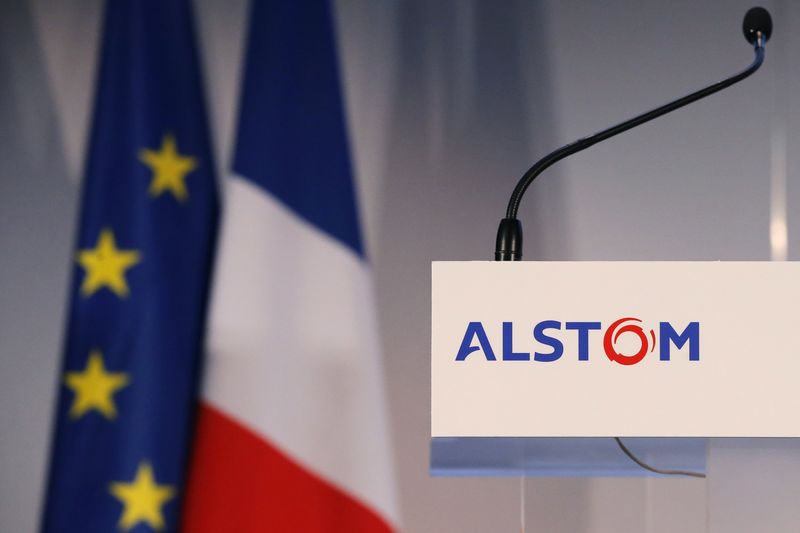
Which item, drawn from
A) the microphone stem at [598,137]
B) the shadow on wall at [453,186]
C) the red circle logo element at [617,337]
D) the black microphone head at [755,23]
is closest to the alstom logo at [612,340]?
the red circle logo element at [617,337]

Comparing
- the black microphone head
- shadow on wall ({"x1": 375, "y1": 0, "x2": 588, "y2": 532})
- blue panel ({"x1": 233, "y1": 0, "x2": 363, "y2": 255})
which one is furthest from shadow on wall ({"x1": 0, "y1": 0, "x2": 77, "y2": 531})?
the black microphone head

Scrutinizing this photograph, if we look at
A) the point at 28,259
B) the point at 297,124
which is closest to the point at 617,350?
the point at 297,124

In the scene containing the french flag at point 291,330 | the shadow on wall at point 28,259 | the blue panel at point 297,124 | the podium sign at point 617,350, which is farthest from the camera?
the shadow on wall at point 28,259

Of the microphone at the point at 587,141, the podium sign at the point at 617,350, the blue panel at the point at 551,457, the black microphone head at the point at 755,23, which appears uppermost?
the black microphone head at the point at 755,23

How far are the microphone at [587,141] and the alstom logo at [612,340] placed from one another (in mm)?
272

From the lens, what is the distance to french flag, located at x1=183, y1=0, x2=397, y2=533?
70.3 inches

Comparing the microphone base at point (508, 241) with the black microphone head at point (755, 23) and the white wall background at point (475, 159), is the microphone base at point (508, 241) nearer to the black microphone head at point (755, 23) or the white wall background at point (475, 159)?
the black microphone head at point (755, 23)

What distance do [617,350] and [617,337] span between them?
2cm

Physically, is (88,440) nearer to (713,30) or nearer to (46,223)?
(46,223)

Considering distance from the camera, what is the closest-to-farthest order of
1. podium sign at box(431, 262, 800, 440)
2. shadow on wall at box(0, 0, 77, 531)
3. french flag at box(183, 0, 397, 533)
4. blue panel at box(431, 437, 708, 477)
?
podium sign at box(431, 262, 800, 440)
french flag at box(183, 0, 397, 533)
blue panel at box(431, 437, 708, 477)
shadow on wall at box(0, 0, 77, 531)

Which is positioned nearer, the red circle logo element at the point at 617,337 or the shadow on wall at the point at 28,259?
the red circle logo element at the point at 617,337

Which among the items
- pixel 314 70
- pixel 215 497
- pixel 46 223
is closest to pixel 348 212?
pixel 314 70

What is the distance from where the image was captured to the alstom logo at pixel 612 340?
4.54 ft

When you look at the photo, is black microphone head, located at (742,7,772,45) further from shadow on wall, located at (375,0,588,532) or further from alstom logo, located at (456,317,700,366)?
shadow on wall, located at (375,0,588,532)
